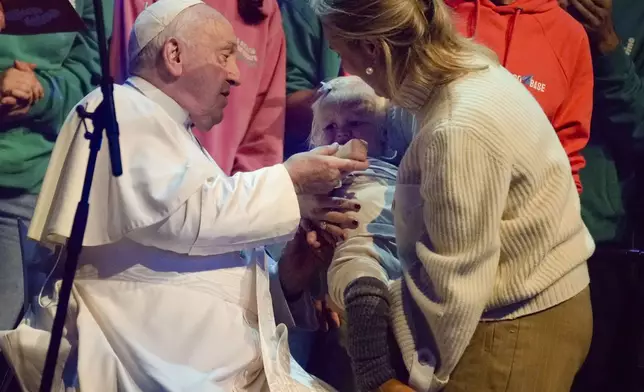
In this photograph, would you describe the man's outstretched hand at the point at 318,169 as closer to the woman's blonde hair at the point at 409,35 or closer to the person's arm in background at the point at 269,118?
the woman's blonde hair at the point at 409,35

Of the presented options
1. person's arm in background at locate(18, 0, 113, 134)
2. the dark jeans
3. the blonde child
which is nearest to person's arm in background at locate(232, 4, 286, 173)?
the blonde child

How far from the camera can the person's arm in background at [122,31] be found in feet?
7.49

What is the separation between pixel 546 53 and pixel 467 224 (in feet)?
4.19

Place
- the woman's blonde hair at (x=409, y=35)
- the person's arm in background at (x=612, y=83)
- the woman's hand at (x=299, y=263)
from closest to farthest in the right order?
the woman's blonde hair at (x=409, y=35)
the woman's hand at (x=299, y=263)
the person's arm in background at (x=612, y=83)

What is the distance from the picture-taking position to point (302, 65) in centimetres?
261

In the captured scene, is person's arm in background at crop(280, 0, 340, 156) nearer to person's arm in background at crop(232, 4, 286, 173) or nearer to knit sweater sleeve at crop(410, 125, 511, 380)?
person's arm in background at crop(232, 4, 286, 173)

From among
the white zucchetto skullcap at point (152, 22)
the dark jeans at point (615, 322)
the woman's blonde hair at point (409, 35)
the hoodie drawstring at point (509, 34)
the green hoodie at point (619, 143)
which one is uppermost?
the woman's blonde hair at point (409, 35)

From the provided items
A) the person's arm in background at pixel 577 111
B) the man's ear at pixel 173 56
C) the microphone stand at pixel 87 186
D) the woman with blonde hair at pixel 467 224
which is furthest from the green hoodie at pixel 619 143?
the microphone stand at pixel 87 186

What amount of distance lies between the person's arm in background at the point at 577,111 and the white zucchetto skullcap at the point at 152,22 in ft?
4.09

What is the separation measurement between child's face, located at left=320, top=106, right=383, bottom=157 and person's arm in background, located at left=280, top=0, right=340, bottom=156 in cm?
55

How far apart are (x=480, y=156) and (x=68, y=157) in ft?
2.68

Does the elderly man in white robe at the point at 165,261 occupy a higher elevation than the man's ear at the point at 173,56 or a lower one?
lower

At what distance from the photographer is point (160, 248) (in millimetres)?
1600

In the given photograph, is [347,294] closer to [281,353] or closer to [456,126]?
[281,353]
